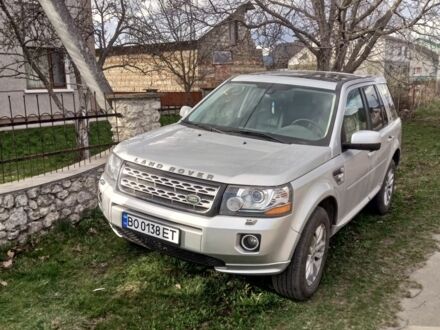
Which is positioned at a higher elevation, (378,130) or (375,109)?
(375,109)

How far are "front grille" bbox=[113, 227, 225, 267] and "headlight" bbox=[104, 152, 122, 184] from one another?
0.45 metres

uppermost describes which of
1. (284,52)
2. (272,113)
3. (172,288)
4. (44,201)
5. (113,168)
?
(284,52)

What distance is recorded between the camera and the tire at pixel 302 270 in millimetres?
3297

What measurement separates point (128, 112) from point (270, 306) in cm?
332

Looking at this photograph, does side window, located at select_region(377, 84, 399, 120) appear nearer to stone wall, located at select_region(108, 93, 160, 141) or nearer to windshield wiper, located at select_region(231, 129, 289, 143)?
windshield wiper, located at select_region(231, 129, 289, 143)

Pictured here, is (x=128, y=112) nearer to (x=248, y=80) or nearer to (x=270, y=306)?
(x=248, y=80)

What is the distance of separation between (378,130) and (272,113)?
149 centimetres

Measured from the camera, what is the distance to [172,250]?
325 cm

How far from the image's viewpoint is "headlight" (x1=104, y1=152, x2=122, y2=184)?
3613 mm

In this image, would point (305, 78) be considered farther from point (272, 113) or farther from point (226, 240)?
point (226, 240)

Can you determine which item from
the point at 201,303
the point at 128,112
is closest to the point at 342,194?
the point at 201,303

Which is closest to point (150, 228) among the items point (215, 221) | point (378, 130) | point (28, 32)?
point (215, 221)

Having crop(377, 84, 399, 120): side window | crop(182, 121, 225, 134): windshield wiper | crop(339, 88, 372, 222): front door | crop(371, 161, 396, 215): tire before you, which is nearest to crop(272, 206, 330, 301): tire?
crop(339, 88, 372, 222): front door

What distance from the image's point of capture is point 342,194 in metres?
3.90
